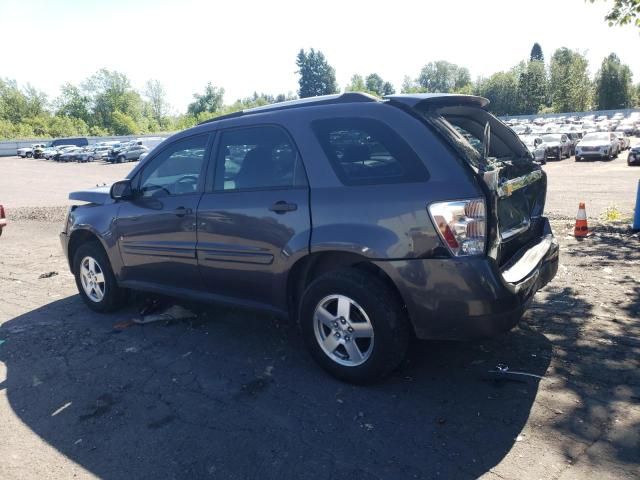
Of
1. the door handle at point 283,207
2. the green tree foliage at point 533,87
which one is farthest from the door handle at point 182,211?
the green tree foliage at point 533,87

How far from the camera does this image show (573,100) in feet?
278

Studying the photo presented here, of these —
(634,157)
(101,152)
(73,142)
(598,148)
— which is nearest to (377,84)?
(73,142)

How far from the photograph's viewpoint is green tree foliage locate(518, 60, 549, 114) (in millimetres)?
92188

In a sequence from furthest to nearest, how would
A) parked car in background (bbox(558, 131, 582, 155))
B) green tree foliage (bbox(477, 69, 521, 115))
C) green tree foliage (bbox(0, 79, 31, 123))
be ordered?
green tree foliage (bbox(0, 79, 31, 123)) < green tree foliage (bbox(477, 69, 521, 115)) < parked car in background (bbox(558, 131, 582, 155))

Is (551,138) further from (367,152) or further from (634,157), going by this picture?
(367,152)

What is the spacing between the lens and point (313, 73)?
120250 mm

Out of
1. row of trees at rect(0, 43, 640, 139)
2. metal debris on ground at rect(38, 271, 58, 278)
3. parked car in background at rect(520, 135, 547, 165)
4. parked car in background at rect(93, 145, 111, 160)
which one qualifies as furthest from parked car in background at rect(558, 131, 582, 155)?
row of trees at rect(0, 43, 640, 139)

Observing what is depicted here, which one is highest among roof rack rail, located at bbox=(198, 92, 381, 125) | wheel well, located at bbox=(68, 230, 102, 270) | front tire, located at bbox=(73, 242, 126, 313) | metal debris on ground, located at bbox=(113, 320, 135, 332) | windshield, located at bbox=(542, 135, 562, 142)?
roof rack rail, located at bbox=(198, 92, 381, 125)

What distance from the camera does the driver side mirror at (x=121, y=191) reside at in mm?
4922

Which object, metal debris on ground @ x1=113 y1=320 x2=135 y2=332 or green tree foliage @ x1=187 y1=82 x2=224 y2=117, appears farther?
green tree foliage @ x1=187 y1=82 x2=224 y2=117

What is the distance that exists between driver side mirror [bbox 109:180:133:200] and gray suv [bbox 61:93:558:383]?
0.23m

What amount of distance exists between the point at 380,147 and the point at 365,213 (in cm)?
48

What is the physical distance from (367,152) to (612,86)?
9949cm

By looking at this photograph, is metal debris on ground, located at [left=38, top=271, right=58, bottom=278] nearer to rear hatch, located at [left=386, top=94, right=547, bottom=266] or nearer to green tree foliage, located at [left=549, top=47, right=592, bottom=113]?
rear hatch, located at [left=386, top=94, right=547, bottom=266]
